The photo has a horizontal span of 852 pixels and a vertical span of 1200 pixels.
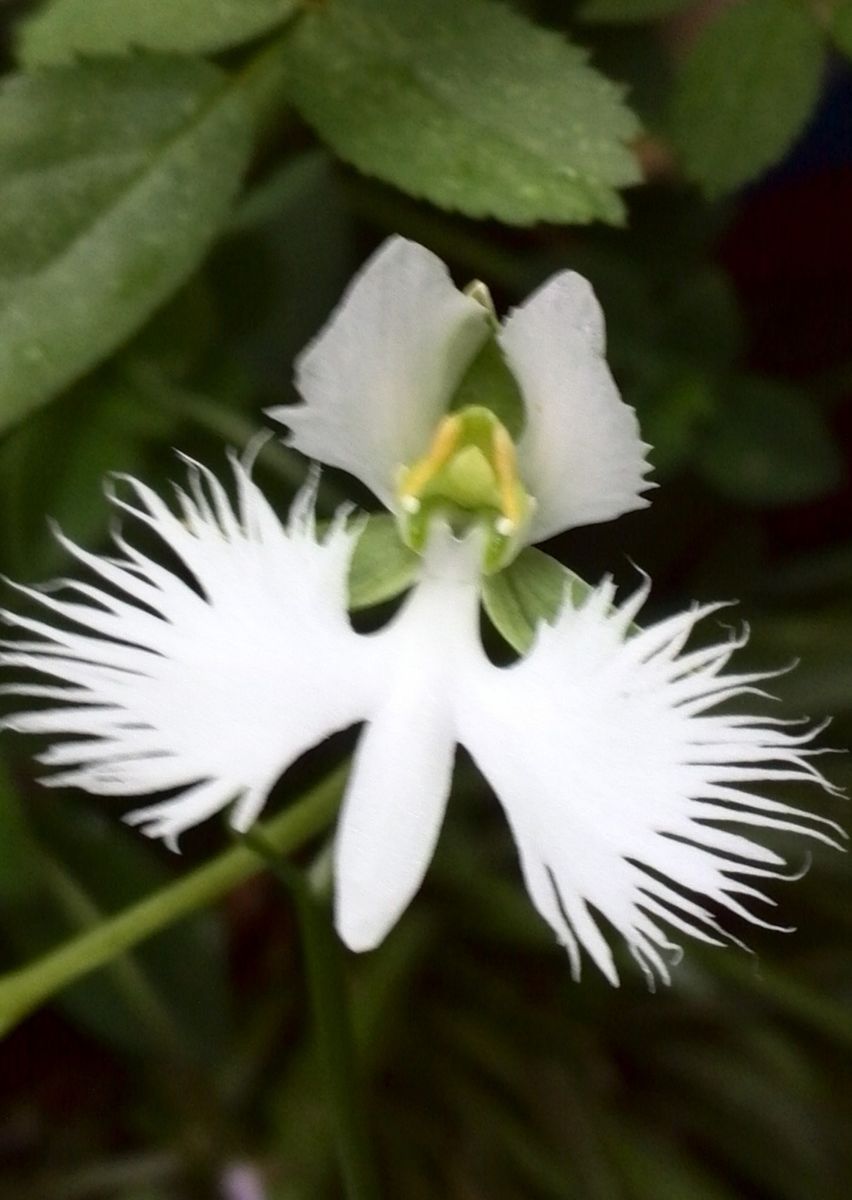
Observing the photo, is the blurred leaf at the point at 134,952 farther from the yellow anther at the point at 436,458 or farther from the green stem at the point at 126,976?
the yellow anther at the point at 436,458

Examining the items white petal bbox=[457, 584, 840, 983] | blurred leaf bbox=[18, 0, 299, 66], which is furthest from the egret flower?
blurred leaf bbox=[18, 0, 299, 66]

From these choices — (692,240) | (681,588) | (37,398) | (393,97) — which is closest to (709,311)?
(692,240)

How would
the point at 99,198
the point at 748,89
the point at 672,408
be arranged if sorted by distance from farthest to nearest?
1. the point at 672,408
2. the point at 748,89
3. the point at 99,198

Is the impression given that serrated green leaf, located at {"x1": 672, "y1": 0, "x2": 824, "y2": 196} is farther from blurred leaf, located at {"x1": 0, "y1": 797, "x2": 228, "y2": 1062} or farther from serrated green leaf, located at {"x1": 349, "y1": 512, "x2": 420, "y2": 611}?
blurred leaf, located at {"x1": 0, "y1": 797, "x2": 228, "y2": 1062}

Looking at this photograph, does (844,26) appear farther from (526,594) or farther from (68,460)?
(68,460)

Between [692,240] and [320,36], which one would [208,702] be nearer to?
[320,36]

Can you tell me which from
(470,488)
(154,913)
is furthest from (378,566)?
(154,913)
